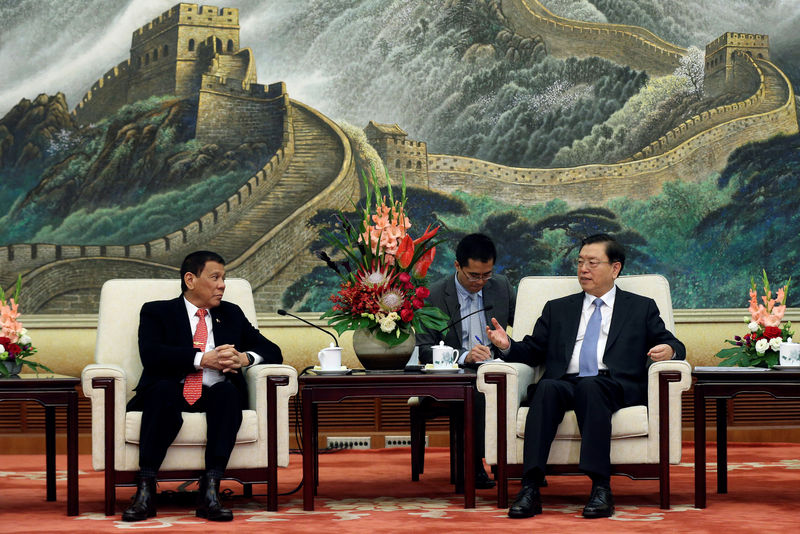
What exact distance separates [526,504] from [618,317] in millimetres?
935

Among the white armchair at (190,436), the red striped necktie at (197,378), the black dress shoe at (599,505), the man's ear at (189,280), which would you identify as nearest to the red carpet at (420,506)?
the black dress shoe at (599,505)

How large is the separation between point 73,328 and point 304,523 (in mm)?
3281

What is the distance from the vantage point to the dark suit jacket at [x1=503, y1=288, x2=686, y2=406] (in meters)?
4.12

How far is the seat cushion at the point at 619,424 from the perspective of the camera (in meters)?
3.88

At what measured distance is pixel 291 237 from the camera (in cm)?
655

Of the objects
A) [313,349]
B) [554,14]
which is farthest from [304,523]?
[554,14]

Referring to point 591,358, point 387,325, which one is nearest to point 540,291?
point 591,358

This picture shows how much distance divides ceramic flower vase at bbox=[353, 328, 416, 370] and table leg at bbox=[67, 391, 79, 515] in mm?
1126

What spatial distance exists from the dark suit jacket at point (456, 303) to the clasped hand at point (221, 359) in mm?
1008

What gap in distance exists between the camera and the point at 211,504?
3754 mm

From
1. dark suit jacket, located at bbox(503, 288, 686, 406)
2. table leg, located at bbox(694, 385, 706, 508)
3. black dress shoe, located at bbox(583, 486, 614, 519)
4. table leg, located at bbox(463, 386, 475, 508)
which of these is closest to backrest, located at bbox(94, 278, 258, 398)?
table leg, located at bbox(463, 386, 475, 508)

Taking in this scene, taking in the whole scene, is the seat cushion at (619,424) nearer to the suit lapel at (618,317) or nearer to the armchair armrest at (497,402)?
the armchair armrest at (497,402)

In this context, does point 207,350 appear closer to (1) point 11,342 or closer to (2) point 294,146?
(1) point 11,342

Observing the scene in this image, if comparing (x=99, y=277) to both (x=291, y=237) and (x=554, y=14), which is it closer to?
(x=291, y=237)
